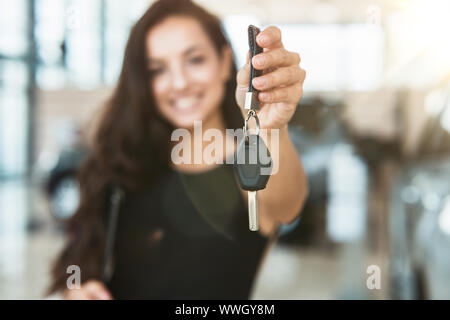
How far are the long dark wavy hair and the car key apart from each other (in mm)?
80

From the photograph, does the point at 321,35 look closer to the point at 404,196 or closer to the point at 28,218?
the point at 404,196

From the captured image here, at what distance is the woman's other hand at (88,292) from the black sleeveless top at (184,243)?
42 millimetres

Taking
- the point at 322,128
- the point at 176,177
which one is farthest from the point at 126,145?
the point at 322,128

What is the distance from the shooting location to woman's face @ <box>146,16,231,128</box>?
18.5 inches

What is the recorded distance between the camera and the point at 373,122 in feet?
14.6

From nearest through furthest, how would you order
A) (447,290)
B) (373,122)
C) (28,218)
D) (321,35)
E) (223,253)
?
(321,35) → (223,253) → (447,290) → (373,122) → (28,218)

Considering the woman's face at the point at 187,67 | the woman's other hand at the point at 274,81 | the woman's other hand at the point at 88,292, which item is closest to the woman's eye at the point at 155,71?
the woman's face at the point at 187,67

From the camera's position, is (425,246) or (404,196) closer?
(425,246)

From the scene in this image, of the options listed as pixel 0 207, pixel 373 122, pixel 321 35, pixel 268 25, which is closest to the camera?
pixel 268 25

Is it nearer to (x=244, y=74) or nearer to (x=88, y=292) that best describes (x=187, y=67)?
(x=244, y=74)

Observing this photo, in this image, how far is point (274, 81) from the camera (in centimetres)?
33

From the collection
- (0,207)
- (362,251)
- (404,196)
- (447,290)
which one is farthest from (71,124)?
(447,290)

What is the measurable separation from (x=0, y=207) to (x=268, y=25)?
5.45 meters

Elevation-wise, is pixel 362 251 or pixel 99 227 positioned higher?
pixel 99 227
